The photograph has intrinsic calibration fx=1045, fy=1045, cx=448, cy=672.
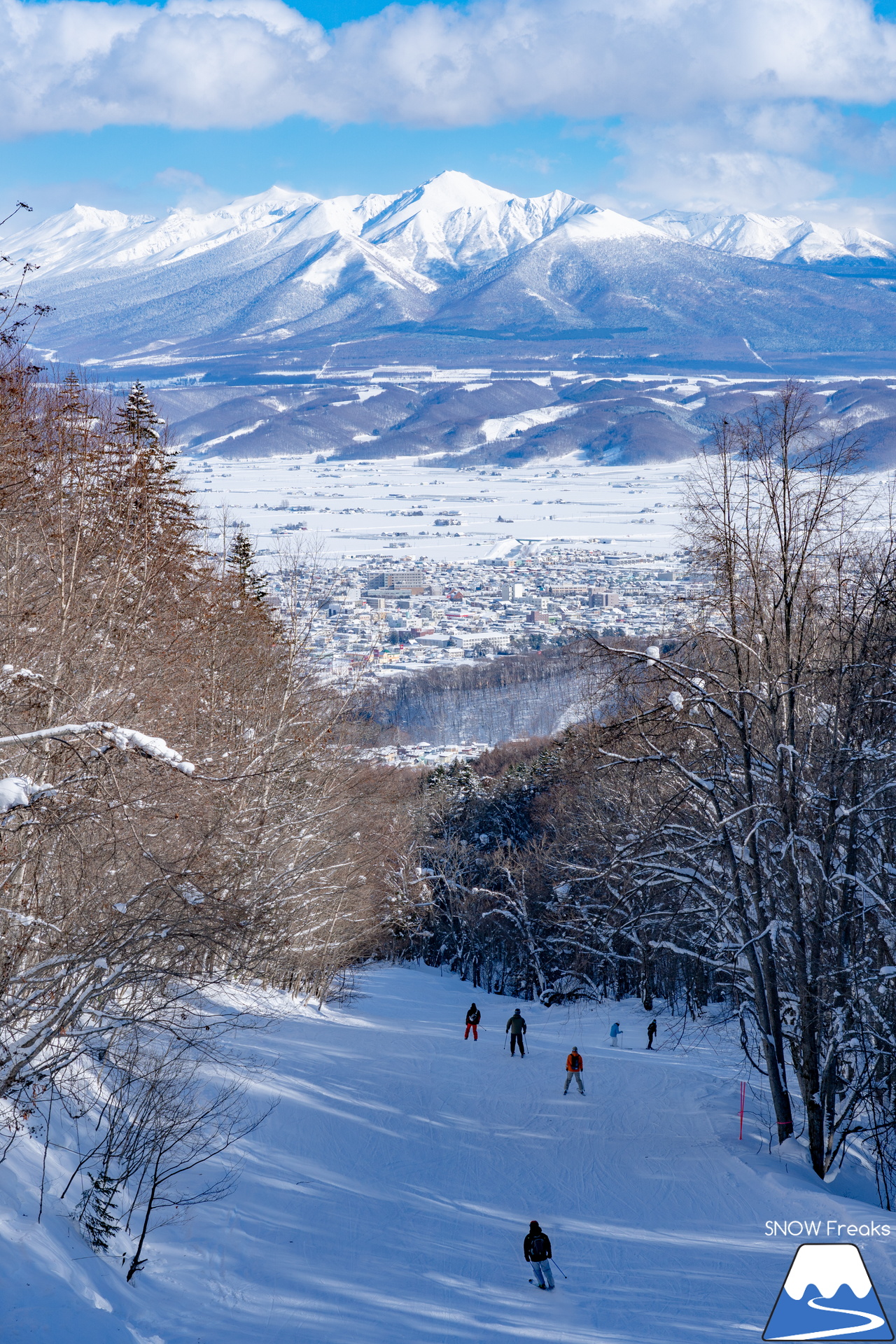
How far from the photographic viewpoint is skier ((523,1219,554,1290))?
991 cm

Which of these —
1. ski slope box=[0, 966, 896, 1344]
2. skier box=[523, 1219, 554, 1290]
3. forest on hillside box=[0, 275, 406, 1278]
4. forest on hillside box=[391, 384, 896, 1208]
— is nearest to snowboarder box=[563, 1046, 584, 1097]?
ski slope box=[0, 966, 896, 1344]

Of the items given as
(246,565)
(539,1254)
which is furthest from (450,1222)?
(246,565)

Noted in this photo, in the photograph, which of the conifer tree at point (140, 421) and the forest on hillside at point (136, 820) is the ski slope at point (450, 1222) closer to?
the forest on hillside at point (136, 820)

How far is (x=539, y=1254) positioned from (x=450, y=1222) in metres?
2.02

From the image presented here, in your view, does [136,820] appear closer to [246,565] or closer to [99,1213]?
[99,1213]

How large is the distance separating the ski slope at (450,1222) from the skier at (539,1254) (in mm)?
153

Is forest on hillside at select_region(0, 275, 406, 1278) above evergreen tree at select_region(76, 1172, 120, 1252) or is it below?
above

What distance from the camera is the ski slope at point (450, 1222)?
8.52 metres

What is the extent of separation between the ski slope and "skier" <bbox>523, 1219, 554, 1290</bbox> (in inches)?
6.0

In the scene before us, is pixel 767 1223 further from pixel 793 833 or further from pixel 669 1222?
pixel 793 833

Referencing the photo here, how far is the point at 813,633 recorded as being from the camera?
1283 cm

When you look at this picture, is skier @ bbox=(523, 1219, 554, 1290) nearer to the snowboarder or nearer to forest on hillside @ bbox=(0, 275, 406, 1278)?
forest on hillside @ bbox=(0, 275, 406, 1278)

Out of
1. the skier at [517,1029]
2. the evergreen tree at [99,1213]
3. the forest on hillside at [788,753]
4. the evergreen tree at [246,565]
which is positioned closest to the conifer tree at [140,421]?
the evergreen tree at [246,565]

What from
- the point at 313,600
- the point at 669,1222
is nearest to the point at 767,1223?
the point at 669,1222
